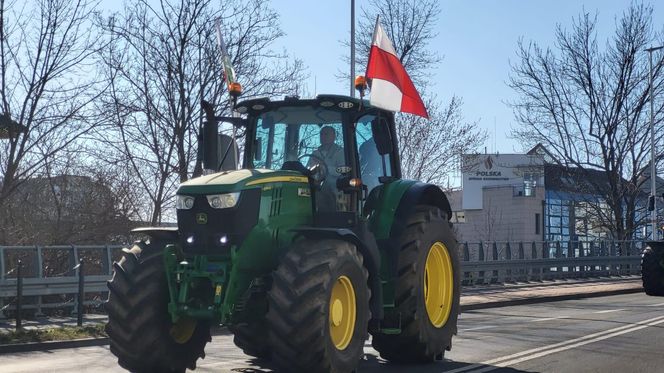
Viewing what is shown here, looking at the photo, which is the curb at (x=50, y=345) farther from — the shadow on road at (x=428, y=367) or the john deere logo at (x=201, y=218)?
the john deere logo at (x=201, y=218)

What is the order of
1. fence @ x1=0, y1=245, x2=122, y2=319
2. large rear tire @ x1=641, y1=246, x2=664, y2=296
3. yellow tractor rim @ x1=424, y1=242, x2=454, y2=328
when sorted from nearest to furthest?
yellow tractor rim @ x1=424, y1=242, x2=454, y2=328
fence @ x1=0, y1=245, x2=122, y2=319
large rear tire @ x1=641, y1=246, x2=664, y2=296

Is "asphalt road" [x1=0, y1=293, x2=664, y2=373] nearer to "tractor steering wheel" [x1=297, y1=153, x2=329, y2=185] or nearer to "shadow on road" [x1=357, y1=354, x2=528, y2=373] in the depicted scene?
"shadow on road" [x1=357, y1=354, x2=528, y2=373]

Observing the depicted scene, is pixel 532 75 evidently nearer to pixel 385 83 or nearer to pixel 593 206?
pixel 593 206

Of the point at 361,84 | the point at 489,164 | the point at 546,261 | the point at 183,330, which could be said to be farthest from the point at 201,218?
the point at 489,164

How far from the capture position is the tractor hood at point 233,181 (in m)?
7.30

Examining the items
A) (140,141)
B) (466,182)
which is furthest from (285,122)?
(466,182)

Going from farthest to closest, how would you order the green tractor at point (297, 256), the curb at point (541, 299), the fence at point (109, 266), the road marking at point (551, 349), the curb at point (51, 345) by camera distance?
the curb at point (541, 299)
the fence at point (109, 266)
the curb at point (51, 345)
the road marking at point (551, 349)
the green tractor at point (297, 256)

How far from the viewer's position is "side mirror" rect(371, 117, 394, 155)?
8.44 m

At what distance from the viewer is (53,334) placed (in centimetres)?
1209

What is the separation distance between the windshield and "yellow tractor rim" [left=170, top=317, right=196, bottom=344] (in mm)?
1879

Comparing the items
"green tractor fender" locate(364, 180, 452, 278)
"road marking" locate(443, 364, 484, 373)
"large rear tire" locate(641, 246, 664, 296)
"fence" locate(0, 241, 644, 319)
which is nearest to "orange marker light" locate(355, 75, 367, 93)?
"green tractor fender" locate(364, 180, 452, 278)

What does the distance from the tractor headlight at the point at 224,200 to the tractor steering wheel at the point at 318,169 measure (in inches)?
42.8

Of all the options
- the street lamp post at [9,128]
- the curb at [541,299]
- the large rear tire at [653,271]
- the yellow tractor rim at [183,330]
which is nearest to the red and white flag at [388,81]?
the yellow tractor rim at [183,330]

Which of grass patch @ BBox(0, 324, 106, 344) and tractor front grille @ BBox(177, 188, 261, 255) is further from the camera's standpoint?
grass patch @ BBox(0, 324, 106, 344)
